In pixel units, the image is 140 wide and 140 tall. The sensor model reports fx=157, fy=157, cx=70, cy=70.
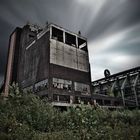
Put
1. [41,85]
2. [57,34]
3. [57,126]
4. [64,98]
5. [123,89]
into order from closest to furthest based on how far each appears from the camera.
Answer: [57,126] < [64,98] < [41,85] < [57,34] < [123,89]

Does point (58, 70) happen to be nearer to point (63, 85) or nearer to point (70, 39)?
point (63, 85)

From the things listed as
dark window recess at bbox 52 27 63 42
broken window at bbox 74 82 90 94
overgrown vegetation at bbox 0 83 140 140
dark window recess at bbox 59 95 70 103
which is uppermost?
dark window recess at bbox 52 27 63 42

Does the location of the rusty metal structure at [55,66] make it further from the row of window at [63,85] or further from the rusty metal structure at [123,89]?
the rusty metal structure at [123,89]

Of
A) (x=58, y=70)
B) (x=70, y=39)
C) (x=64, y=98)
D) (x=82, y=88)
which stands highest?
(x=70, y=39)

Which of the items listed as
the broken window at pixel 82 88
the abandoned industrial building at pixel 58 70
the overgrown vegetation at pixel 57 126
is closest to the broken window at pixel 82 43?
the abandoned industrial building at pixel 58 70

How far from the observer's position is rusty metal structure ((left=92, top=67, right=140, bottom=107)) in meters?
44.4

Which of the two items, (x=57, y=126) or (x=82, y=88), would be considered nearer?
(x=57, y=126)

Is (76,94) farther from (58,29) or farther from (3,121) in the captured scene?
(3,121)

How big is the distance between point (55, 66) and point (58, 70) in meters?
1.15

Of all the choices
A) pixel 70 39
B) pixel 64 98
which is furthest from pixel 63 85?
pixel 70 39

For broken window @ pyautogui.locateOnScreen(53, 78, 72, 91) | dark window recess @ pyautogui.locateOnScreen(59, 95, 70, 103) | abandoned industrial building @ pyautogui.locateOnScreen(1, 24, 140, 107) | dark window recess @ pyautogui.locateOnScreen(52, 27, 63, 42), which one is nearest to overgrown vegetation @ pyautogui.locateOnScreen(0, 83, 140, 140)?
abandoned industrial building @ pyautogui.locateOnScreen(1, 24, 140, 107)

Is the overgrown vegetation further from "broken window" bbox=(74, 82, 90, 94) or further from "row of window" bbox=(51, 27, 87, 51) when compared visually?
"row of window" bbox=(51, 27, 87, 51)

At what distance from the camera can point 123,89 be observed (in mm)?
49031

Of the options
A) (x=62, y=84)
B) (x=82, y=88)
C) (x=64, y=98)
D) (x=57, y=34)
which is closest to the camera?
(x=64, y=98)
